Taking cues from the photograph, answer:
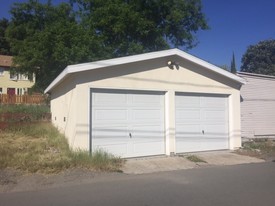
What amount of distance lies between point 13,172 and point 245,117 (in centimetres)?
1190

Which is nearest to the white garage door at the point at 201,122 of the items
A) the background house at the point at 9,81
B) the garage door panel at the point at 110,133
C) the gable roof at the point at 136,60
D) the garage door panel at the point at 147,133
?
the garage door panel at the point at 147,133

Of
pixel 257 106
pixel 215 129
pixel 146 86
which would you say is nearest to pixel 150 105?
pixel 146 86

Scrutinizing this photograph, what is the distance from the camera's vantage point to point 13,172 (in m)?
8.73

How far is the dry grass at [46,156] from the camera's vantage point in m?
9.21

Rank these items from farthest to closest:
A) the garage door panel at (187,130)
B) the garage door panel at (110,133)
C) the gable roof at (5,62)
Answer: the gable roof at (5,62) < the garage door panel at (187,130) < the garage door panel at (110,133)

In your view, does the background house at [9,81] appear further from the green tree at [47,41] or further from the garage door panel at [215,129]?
the garage door panel at [215,129]

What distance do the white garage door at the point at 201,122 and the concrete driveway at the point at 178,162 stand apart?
1.67 ft

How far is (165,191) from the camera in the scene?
7434mm

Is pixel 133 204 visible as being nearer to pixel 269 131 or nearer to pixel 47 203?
pixel 47 203

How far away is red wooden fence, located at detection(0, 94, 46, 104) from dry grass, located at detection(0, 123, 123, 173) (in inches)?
625

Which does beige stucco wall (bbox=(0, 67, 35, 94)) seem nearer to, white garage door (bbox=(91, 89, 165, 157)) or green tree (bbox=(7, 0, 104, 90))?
green tree (bbox=(7, 0, 104, 90))

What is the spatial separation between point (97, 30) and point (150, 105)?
13327 millimetres

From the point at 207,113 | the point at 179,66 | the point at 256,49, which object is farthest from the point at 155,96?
the point at 256,49

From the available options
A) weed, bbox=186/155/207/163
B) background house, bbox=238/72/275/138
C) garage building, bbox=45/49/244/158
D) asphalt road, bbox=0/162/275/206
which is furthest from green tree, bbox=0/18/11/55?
asphalt road, bbox=0/162/275/206
